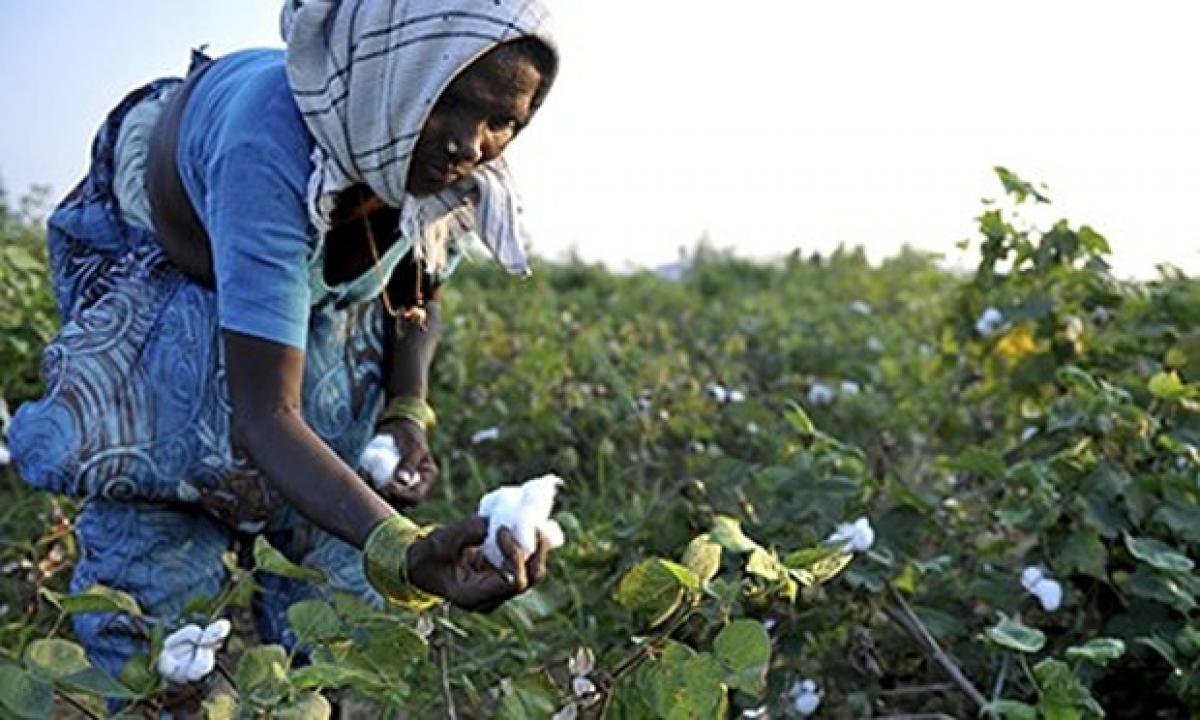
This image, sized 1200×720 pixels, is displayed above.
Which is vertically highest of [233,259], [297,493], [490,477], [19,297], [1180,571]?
[233,259]

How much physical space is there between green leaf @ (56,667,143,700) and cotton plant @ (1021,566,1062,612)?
1268 millimetres

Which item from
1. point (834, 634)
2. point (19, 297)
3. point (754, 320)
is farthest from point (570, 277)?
point (834, 634)

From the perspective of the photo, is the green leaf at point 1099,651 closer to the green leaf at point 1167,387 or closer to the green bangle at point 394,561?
the green leaf at point 1167,387

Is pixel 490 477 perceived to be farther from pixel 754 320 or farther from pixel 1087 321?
pixel 754 320

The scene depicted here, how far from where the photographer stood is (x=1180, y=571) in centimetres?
226

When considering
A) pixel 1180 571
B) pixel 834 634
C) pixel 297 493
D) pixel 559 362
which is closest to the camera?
pixel 297 493

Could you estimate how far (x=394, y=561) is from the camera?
1551mm

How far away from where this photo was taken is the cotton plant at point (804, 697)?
7.70 feet

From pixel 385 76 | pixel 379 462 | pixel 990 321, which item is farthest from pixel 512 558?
pixel 990 321

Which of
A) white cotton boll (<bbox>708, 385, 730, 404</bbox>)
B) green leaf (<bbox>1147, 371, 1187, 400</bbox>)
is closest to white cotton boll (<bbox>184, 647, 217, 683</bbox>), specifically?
green leaf (<bbox>1147, 371, 1187, 400</bbox>)

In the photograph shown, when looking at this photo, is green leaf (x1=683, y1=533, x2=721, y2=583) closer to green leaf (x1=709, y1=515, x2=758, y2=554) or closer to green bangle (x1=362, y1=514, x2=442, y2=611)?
green leaf (x1=709, y1=515, x2=758, y2=554)

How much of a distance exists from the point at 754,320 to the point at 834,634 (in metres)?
3.05

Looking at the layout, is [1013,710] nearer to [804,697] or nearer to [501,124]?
[804,697]

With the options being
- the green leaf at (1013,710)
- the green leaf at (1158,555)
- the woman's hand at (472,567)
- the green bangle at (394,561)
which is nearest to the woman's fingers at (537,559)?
the woman's hand at (472,567)
